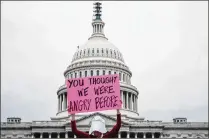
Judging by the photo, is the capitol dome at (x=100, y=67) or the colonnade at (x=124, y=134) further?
the capitol dome at (x=100, y=67)

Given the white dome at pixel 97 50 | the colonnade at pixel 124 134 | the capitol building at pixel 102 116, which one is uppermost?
the white dome at pixel 97 50

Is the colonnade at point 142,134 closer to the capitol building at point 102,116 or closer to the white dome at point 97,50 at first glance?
the capitol building at point 102,116

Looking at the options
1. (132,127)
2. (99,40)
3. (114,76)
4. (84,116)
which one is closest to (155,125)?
(132,127)

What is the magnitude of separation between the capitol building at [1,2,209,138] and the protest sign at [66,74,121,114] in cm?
7499

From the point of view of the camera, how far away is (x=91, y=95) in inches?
490

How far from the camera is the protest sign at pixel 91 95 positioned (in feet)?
40.7

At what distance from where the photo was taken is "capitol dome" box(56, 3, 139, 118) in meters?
114

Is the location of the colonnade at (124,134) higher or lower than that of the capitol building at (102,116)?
lower

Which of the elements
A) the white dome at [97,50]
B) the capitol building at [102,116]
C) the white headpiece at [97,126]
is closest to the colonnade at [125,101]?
the capitol building at [102,116]

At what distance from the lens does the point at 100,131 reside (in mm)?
10898

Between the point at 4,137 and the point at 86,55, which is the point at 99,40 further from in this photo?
the point at 4,137

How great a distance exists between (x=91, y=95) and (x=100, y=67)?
341 feet

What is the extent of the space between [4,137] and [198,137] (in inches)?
1739

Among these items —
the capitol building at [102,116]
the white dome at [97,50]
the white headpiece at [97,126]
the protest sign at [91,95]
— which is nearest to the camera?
the white headpiece at [97,126]
